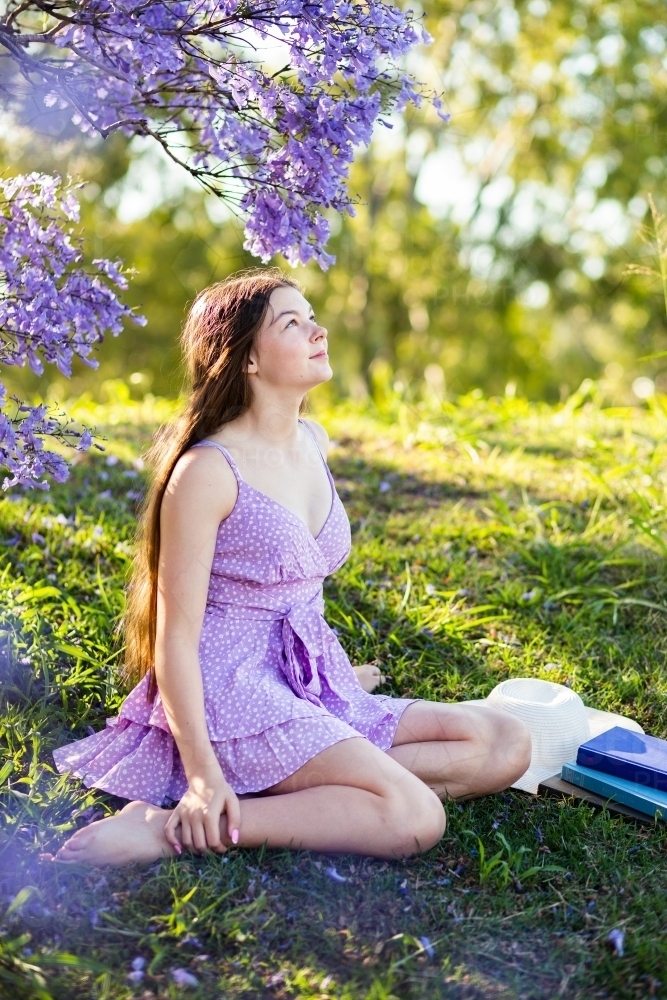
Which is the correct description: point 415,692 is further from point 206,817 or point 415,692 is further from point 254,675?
point 206,817

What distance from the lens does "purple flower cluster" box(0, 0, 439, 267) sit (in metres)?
2.12

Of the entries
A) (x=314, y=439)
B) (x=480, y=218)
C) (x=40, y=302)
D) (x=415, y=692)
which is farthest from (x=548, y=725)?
(x=480, y=218)

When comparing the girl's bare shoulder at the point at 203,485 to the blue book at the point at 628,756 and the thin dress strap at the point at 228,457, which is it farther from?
the blue book at the point at 628,756

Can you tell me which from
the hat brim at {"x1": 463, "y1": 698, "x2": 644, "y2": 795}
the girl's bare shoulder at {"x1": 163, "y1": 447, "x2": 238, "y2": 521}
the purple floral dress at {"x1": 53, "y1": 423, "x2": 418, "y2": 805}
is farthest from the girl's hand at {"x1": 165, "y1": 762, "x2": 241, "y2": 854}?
the hat brim at {"x1": 463, "y1": 698, "x2": 644, "y2": 795}

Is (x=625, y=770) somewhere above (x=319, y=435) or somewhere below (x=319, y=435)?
below

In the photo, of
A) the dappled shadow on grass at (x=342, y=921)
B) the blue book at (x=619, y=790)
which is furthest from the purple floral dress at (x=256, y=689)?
the blue book at (x=619, y=790)

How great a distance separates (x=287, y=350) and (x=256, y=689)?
80 centimetres

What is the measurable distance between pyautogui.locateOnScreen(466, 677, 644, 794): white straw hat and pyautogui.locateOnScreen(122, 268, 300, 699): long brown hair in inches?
33.6

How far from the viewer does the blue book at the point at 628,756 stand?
2.42m

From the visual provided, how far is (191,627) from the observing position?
223 cm

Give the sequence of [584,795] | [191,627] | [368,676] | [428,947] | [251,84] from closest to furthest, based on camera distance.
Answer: [428,947], [191,627], [251,84], [584,795], [368,676]

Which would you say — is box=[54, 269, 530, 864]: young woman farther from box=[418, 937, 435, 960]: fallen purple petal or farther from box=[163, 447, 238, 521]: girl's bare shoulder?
box=[418, 937, 435, 960]: fallen purple petal

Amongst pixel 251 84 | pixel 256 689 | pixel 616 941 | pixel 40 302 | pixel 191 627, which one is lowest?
pixel 616 941

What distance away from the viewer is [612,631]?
10.9ft
